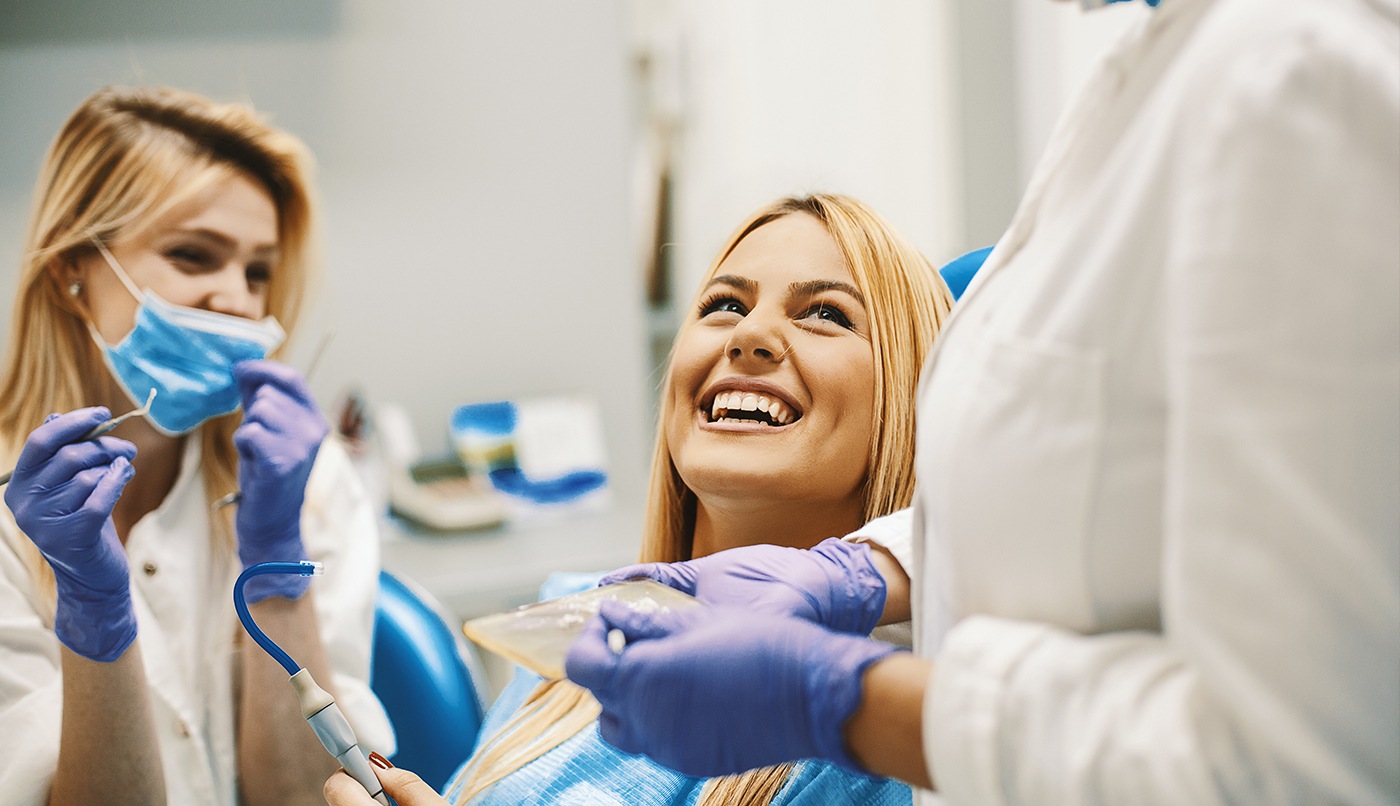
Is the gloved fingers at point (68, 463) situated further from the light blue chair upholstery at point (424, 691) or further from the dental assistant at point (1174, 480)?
the dental assistant at point (1174, 480)

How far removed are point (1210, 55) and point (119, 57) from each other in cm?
254

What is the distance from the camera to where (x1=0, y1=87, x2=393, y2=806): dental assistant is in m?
1.13

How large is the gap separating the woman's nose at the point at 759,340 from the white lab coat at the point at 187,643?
69 cm

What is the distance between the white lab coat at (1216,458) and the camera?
0.51 meters

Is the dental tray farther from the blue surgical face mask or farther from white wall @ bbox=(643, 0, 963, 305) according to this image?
white wall @ bbox=(643, 0, 963, 305)

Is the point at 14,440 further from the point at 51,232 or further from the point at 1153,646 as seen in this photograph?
the point at 1153,646

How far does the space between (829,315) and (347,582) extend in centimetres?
80

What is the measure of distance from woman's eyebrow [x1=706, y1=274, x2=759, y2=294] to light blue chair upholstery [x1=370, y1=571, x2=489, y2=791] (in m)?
0.70

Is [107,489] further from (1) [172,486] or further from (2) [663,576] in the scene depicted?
(2) [663,576]

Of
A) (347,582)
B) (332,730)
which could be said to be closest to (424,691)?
(347,582)

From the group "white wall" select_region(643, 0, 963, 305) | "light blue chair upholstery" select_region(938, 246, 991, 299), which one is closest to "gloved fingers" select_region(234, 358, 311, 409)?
"light blue chair upholstery" select_region(938, 246, 991, 299)

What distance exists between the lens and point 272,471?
47.3 inches

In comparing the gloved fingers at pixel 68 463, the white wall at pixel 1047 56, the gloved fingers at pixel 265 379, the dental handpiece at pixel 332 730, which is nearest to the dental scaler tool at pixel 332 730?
the dental handpiece at pixel 332 730

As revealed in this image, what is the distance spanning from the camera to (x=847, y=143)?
9.89 feet
